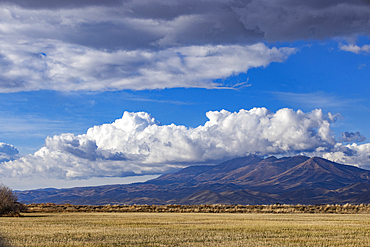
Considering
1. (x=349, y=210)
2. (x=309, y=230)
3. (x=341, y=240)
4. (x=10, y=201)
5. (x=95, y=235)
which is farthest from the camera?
(x=349, y=210)

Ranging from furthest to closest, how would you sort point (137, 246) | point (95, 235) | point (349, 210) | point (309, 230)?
point (349, 210) → point (309, 230) → point (95, 235) → point (137, 246)

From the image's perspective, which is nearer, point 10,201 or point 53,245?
point 53,245

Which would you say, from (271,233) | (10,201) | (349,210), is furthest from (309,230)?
(349,210)

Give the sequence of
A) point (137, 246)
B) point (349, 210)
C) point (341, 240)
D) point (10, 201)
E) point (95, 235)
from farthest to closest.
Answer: point (349, 210) < point (10, 201) < point (95, 235) < point (341, 240) < point (137, 246)

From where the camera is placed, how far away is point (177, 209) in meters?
98.2

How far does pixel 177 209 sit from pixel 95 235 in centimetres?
6401

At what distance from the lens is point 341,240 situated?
3256 cm

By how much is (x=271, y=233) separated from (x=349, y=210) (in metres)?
63.7

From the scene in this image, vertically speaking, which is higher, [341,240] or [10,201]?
[10,201]

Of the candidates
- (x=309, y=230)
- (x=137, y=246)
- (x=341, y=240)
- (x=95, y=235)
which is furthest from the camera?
(x=309, y=230)

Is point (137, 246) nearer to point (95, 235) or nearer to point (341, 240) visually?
point (95, 235)

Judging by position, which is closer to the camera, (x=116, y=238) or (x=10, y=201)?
(x=116, y=238)

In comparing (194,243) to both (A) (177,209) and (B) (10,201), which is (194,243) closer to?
(B) (10,201)

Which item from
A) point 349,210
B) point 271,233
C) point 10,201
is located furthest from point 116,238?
point 349,210
